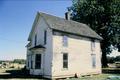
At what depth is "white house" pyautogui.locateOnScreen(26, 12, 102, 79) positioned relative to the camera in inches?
1069

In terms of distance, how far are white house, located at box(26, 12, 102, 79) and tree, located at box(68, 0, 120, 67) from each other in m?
20.4

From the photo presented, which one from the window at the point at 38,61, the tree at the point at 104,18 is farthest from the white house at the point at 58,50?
the tree at the point at 104,18

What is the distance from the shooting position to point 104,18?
178ft

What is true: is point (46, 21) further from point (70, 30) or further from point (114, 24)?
point (114, 24)

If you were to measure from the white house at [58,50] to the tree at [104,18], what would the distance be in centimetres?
2039

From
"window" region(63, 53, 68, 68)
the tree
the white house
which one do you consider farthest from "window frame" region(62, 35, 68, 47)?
the tree

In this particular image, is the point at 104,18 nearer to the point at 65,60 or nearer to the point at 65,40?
the point at 65,40

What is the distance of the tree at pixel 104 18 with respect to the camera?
52.2 metres

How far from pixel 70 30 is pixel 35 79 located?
897 centimetres

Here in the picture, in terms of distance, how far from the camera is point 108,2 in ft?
176

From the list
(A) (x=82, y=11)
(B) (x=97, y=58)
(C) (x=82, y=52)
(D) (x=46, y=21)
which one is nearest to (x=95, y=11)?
(A) (x=82, y=11)

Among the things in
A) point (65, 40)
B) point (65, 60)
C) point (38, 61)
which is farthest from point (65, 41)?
point (38, 61)

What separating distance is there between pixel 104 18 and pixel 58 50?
29.8 meters

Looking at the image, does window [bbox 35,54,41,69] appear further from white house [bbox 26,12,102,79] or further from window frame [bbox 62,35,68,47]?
window frame [bbox 62,35,68,47]
